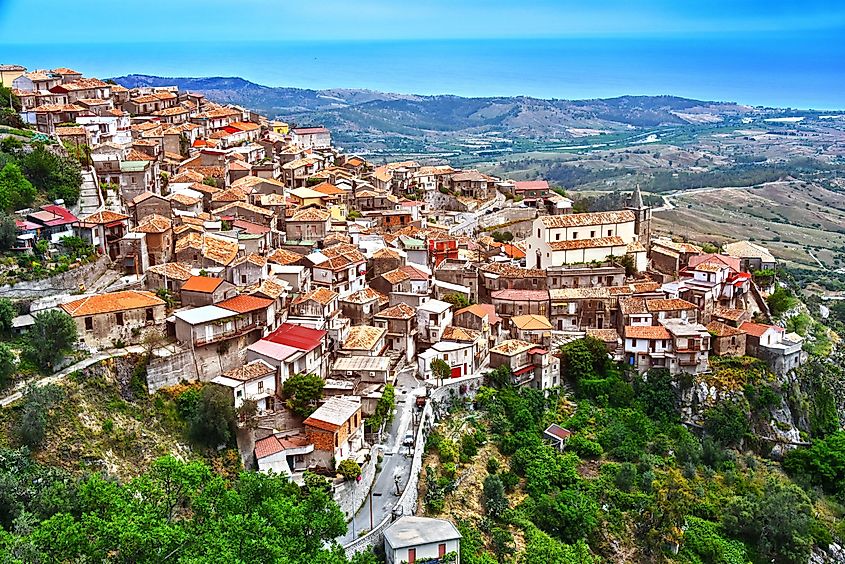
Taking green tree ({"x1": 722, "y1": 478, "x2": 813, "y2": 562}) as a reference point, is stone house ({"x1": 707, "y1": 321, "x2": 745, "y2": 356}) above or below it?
above

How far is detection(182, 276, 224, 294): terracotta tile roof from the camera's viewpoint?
26797mm

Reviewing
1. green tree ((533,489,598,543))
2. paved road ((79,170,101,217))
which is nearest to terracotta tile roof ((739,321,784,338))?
green tree ((533,489,598,543))

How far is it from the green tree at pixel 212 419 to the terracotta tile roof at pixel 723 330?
2019 cm

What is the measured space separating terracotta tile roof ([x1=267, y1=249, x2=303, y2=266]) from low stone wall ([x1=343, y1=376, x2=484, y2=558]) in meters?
8.12

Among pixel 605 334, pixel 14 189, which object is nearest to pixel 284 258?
pixel 14 189

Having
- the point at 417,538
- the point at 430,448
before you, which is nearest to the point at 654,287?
the point at 430,448

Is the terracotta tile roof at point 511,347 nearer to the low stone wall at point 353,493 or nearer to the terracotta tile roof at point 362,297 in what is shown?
the terracotta tile roof at point 362,297

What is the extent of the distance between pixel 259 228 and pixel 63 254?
8727 millimetres

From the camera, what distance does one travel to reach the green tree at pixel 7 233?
26938 mm

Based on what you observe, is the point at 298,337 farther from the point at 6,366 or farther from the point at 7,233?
the point at 7,233

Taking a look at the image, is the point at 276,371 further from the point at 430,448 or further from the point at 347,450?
the point at 430,448

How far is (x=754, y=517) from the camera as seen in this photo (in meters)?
27.6

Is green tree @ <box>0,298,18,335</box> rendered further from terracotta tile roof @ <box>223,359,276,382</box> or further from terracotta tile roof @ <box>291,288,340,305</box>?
terracotta tile roof @ <box>291,288,340,305</box>

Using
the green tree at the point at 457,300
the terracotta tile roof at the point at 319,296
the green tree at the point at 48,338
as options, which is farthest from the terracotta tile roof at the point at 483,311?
the green tree at the point at 48,338
